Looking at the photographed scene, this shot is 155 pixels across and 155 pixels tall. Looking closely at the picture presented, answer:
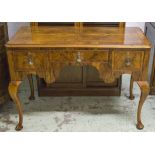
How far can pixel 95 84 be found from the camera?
6.65ft

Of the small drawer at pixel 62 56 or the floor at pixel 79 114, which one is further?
the floor at pixel 79 114

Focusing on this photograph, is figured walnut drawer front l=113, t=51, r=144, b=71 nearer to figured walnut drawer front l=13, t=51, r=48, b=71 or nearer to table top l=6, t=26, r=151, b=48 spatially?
table top l=6, t=26, r=151, b=48

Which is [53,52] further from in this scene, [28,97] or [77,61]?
[28,97]

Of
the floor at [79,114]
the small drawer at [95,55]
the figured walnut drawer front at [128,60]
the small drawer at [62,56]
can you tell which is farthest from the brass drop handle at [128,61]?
the floor at [79,114]

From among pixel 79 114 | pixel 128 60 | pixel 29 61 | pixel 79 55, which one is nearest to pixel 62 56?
pixel 79 55

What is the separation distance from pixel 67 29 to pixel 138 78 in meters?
0.63

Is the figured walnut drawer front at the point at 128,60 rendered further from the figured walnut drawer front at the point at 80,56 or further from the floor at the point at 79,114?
the floor at the point at 79,114

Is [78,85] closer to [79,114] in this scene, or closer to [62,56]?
[79,114]

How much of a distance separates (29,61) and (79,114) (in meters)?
0.62

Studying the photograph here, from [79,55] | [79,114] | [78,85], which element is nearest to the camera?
[79,55]

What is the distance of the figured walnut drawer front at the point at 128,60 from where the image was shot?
1413 mm

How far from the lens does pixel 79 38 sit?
1518 mm

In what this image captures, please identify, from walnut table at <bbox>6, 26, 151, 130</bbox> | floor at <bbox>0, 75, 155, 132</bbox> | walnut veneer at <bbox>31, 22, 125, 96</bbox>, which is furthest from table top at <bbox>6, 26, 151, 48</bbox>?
floor at <bbox>0, 75, 155, 132</bbox>

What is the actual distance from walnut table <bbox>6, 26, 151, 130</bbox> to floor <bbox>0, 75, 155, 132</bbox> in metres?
0.29
